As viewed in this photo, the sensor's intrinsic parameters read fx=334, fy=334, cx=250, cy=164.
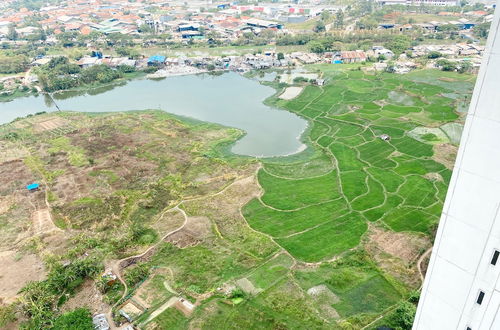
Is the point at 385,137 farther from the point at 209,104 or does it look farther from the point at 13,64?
the point at 13,64

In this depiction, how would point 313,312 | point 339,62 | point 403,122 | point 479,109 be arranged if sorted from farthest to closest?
point 339,62 → point 403,122 → point 313,312 → point 479,109

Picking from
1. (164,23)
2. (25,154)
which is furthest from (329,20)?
(25,154)

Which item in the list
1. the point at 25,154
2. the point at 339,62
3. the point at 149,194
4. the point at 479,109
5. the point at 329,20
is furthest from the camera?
the point at 329,20

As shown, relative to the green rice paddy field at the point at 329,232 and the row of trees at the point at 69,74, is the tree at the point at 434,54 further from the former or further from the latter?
the row of trees at the point at 69,74

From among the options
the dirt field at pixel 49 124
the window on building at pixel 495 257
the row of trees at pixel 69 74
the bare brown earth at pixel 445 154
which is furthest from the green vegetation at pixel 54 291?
the row of trees at pixel 69 74

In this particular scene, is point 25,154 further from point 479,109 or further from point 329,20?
point 329,20

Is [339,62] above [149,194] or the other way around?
above

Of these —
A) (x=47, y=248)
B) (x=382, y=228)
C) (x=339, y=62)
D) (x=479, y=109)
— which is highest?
(x=479, y=109)

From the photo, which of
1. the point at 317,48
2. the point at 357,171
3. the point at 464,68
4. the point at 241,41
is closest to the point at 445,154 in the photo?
the point at 357,171

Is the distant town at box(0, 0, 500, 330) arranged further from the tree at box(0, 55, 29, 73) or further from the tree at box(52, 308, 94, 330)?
the tree at box(0, 55, 29, 73)
